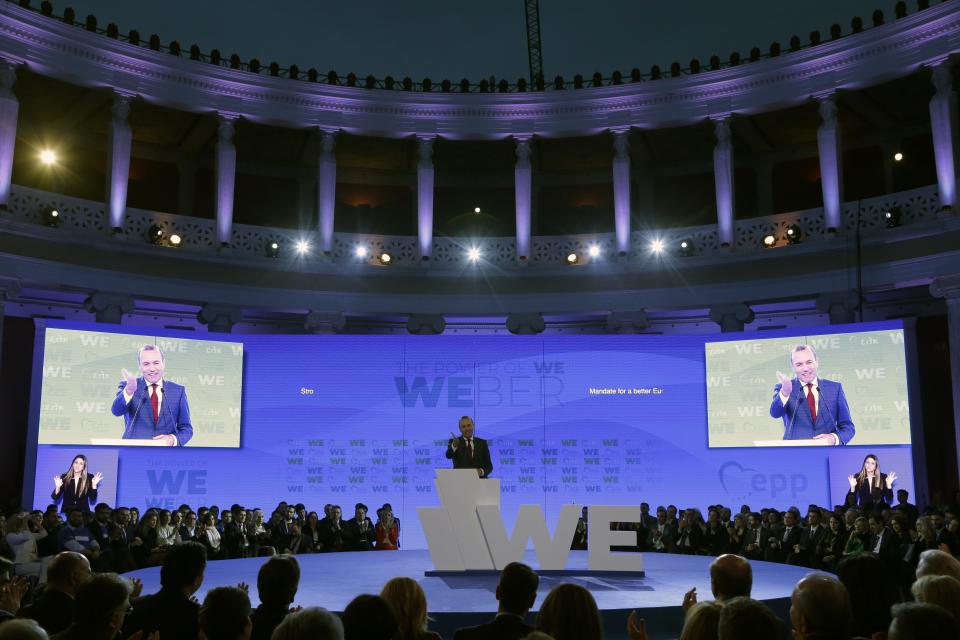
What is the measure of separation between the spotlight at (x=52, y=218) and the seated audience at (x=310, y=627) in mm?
18343

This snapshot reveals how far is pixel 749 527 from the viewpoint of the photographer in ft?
54.5

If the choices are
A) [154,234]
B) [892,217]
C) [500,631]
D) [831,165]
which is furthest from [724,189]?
[500,631]

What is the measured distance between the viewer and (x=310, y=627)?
3.04m

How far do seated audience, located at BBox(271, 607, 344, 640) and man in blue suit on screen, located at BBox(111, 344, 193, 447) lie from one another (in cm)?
1720

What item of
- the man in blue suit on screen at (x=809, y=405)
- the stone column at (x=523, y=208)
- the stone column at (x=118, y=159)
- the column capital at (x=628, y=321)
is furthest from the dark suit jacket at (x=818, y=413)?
the stone column at (x=118, y=159)

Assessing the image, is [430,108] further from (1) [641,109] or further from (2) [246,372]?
(2) [246,372]

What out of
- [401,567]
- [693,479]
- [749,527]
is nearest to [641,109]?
[693,479]

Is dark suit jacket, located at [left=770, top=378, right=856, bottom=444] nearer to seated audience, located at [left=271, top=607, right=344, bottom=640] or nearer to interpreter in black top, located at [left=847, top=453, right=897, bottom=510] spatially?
interpreter in black top, located at [left=847, top=453, right=897, bottom=510]

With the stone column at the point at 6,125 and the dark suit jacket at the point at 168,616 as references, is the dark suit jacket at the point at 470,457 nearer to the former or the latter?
the dark suit jacket at the point at 168,616

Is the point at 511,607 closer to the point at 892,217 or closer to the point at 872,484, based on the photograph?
the point at 872,484

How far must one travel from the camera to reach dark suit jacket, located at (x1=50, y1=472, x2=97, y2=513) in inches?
727

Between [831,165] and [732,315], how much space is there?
3972 mm

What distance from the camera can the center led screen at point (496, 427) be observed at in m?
19.7

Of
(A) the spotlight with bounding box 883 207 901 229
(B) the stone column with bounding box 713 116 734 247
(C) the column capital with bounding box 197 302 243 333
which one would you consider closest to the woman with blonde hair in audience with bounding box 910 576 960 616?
(A) the spotlight with bounding box 883 207 901 229
